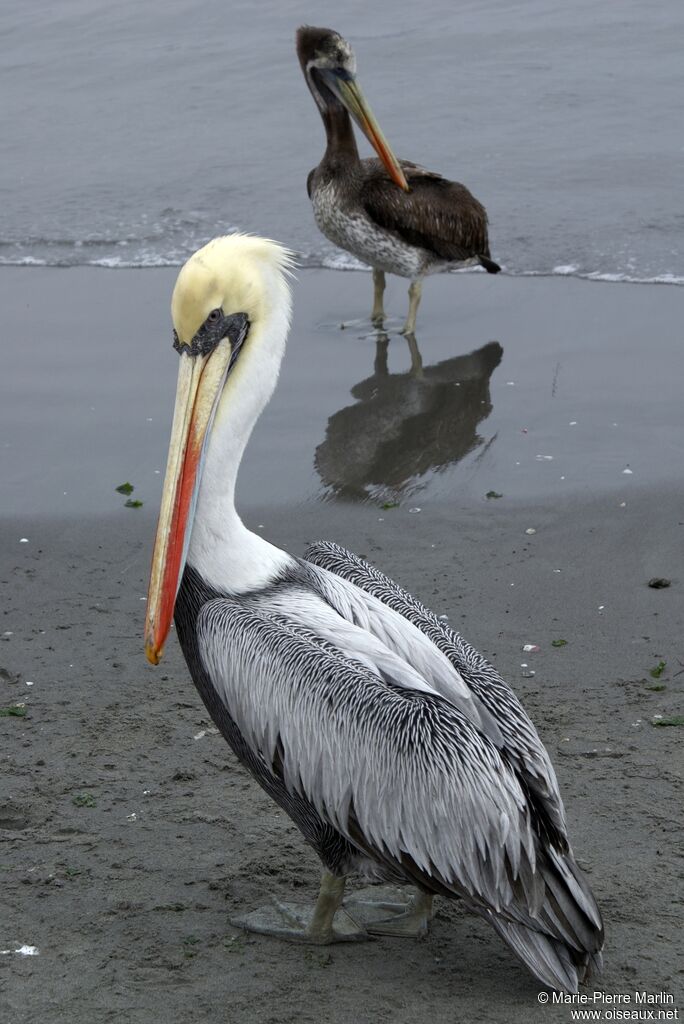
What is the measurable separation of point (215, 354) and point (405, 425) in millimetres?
3406

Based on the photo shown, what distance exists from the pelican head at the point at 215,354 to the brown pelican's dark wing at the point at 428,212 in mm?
4700

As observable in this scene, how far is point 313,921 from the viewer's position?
144 inches

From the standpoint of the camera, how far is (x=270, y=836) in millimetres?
4129

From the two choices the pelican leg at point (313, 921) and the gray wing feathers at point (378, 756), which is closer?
the gray wing feathers at point (378, 756)

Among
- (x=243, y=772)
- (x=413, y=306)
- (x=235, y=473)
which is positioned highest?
(x=235, y=473)

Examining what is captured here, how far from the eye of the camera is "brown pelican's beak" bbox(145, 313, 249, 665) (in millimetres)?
3467

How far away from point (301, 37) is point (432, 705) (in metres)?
6.39

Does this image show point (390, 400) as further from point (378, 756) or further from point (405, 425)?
point (378, 756)

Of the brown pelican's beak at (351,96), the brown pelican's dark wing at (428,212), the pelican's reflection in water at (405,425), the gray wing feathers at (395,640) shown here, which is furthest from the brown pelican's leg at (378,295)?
the gray wing feathers at (395,640)

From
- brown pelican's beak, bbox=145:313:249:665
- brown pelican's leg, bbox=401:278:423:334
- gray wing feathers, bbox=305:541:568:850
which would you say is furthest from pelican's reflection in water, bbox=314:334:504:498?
brown pelican's beak, bbox=145:313:249:665

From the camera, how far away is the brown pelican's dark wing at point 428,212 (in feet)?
27.5

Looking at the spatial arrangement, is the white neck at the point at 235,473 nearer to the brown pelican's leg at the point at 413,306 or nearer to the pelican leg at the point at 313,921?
the pelican leg at the point at 313,921

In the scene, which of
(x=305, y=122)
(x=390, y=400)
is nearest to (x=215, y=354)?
(x=390, y=400)

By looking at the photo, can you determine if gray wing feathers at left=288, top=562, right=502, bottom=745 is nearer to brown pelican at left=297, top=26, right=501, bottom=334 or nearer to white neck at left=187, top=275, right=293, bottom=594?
white neck at left=187, top=275, right=293, bottom=594
